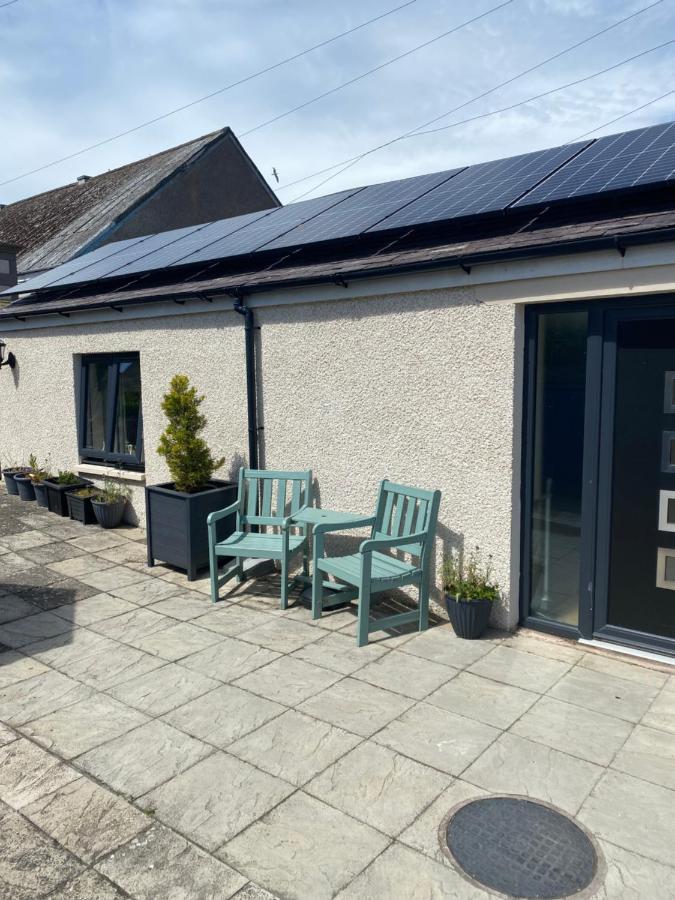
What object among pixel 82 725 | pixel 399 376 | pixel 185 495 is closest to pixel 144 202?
pixel 185 495

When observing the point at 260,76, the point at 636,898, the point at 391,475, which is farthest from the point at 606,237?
the point at 260,76

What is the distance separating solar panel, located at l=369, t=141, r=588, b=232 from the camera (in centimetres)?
573

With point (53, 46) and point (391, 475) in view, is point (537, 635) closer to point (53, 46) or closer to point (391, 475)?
point (391, 475)

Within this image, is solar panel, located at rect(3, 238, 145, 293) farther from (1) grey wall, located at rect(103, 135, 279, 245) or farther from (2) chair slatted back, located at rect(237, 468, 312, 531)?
(2) chair slatted back, located at rect(237, 468, 312, 531)

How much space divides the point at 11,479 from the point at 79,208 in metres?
9.47

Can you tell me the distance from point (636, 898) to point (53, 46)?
9335 millimetres

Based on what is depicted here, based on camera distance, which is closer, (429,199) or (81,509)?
(429,199)

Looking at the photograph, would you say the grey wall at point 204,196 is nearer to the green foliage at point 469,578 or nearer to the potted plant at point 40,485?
the potted plant at point 40,485

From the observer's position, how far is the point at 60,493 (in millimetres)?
8984

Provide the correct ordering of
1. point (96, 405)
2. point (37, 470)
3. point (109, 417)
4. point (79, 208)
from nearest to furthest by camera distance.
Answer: point (109, 417) → point (96, 405) → point (37, 470) → point (79, 208)

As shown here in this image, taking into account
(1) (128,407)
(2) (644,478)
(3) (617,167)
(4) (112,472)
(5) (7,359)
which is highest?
(3) (617,167)

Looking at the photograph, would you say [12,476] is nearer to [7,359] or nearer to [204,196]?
[7,359]

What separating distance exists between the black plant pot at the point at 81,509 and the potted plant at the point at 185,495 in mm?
2036

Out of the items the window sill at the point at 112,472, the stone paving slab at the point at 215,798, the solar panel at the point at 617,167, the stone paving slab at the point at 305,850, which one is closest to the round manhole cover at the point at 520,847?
the stone paving slab at the point at 305,850
